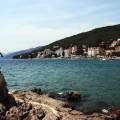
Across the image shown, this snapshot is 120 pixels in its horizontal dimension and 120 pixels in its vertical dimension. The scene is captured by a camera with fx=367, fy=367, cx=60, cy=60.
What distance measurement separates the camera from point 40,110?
20781 mm

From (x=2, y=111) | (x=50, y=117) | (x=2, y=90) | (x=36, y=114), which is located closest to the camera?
(x=50, y=117)

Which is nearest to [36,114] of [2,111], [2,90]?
[2,111]

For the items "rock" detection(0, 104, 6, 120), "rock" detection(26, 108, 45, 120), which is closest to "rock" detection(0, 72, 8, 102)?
"rock" detection(0, 104, 6, 120)

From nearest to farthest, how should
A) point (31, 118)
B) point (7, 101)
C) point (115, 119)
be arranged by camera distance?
1. point (31, 118)
2. point (7, 101)
3. point (115, 119)

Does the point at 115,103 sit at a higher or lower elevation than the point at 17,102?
lower

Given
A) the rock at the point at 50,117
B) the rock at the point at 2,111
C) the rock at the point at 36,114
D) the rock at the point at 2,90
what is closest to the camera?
the rock at the point at 50,117

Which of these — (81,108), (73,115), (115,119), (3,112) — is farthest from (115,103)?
(3,112)

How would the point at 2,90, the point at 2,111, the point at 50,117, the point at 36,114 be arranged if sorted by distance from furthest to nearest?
the point at 2,90
the point at 2,111
the point at 36,114
the point at 50,117

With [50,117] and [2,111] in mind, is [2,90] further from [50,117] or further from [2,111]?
[50,117]

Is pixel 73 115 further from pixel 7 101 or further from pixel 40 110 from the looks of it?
pixel 7 101

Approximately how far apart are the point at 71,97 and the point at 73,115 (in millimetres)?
15905

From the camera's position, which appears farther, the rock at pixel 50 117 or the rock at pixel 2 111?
the rock at pixel 2 111

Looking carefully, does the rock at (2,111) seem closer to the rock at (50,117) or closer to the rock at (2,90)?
the rock at (2,90)

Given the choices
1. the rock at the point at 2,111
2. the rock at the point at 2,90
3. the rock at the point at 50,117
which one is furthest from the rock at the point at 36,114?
the rock at the point at 2,90
